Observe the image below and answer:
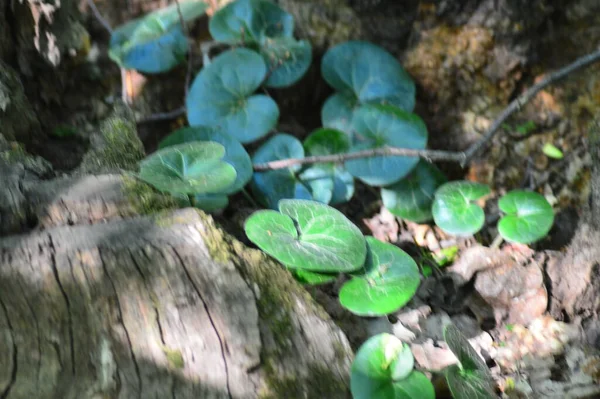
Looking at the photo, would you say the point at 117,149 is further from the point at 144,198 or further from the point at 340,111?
the point at 340,111

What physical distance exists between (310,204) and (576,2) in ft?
7.14

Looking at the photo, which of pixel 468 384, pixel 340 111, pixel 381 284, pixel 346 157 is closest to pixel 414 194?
pixel 346 157

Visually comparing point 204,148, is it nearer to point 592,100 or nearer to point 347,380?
point 347,380

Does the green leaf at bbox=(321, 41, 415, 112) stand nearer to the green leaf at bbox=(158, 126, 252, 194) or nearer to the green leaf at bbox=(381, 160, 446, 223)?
the green leaf at bbox=(381, 160, 446, 223)

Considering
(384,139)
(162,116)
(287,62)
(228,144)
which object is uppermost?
(287,62)

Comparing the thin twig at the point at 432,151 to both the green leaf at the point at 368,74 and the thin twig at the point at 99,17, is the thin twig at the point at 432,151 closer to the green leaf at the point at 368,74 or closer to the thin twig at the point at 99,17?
the green leaf at the point at 368,74

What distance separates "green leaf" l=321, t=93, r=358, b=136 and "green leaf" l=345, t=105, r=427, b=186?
183 mm

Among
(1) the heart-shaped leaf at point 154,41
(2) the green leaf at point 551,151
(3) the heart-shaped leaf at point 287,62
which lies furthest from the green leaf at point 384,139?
(1) the heart-shaped leaf at point 154,41

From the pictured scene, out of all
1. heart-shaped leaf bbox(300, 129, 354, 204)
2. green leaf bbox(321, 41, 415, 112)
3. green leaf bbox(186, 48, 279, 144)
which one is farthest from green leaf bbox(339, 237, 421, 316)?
green leaf bbox(321, 41, 415, 112)

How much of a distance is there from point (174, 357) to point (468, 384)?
2.85 ft

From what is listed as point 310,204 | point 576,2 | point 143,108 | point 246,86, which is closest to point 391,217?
point 310,204

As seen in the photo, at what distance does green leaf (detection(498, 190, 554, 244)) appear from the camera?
203 cm

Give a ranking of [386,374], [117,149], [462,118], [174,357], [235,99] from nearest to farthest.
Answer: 1. [174,357]
2. [386,374]
3. [117,149]
4. [235,99]
5. [462,118]

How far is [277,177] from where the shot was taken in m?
2.25
